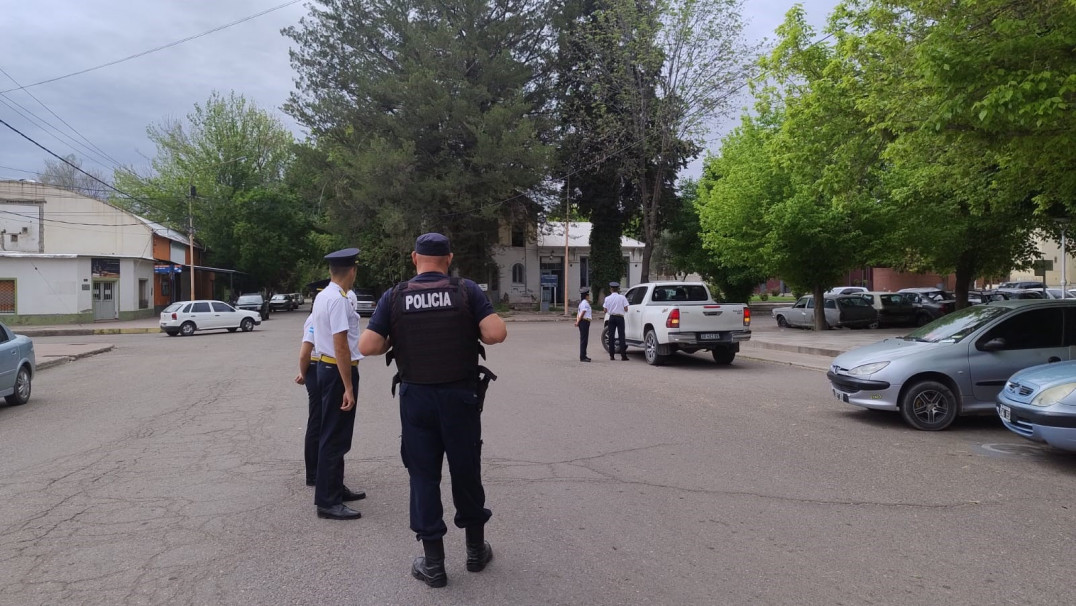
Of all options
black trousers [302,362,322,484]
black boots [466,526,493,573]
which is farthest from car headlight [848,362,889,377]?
black trousers [302,362,322,484]

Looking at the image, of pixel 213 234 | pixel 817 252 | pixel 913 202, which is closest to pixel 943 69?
pixel 913 202

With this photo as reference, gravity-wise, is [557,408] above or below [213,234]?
below

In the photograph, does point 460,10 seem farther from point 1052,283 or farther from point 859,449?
point 1052,283

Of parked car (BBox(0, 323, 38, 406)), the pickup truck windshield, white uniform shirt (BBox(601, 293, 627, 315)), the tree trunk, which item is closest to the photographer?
parked car (BBox(0, 323, 38, 406))

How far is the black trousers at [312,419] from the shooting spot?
5648mm

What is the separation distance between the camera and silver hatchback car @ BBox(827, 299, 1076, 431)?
8781 mm

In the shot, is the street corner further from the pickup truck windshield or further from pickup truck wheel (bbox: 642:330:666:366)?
the pickup truck windshield

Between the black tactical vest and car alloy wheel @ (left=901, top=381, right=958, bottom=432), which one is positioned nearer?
the black tactical vest

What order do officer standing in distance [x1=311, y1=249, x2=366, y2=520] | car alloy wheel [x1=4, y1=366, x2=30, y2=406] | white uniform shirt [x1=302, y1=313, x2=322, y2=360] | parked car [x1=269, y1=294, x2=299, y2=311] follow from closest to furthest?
1. officer standing in distance [x1=311, y1=249, x2=366, y2=520]
2. white uniform shirt [x1=302, y1=313, x2=322, y2=360]
3. car alloy wheel [x1=4, y1=366, x2=30, y2=406]
4. parked car [x1=269, y1=294, x2=299, y2=311]

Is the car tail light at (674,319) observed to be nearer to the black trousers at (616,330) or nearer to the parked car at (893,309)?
the black trousers at (616,330)

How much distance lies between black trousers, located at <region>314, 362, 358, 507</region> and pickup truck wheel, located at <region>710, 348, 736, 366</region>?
12473 millimetres

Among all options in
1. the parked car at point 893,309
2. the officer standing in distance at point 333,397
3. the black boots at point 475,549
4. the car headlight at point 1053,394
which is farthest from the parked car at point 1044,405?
the parked car at point 893,309

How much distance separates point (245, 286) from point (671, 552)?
5916 centimetres

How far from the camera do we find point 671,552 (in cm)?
468
